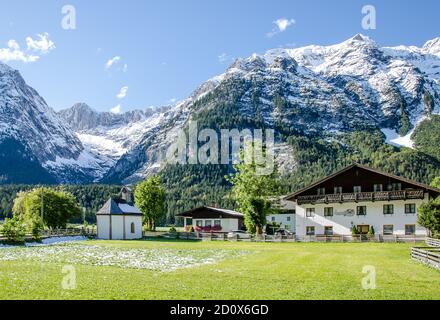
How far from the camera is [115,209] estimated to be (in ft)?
243

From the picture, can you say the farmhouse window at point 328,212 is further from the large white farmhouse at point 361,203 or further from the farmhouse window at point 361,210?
the farmhouse window at point 361,210

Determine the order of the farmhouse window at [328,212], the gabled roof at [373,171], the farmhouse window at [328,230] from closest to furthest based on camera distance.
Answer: the gabled roof at [373,171], the farmhouse window at [328,230], the farmhouse window at [328,212]

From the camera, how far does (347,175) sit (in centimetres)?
6825

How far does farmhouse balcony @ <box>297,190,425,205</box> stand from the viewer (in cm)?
6160

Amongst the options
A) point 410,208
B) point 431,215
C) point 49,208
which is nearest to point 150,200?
point 49,208

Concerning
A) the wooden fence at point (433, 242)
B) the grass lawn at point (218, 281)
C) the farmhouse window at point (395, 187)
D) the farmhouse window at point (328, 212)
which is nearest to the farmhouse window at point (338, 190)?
the farmhouse window at point (328, 212)

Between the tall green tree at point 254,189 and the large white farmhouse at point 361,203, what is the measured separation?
12.0ft

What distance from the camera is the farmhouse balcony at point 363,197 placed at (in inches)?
2425

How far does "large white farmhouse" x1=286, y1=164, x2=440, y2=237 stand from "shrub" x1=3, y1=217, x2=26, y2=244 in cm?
3565

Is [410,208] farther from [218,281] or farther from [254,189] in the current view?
[218,281]

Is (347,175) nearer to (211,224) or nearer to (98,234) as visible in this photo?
(211,224)

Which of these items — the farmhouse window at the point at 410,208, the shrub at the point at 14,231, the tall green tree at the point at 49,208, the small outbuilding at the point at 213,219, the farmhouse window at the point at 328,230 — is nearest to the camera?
the shrub at the point at 14,231

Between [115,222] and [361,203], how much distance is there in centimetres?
3606
